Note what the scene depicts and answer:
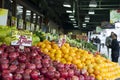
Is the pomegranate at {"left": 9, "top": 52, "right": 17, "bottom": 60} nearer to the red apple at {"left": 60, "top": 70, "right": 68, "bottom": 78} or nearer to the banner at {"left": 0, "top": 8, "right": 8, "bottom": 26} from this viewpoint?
the red apple at {"left": 60, "top": 70, "right": 68, "bottom": 78}

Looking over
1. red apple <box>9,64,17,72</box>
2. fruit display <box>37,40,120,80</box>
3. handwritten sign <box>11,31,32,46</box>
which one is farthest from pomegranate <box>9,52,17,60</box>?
Result: fruit display <box>37,40,120,80</box>

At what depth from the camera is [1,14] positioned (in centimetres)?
631

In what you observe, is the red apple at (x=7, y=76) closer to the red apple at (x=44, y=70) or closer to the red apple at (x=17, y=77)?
the red apple at (x=17, y=77)

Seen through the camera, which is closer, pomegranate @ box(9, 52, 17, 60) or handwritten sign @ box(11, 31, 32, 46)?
pomegranate @ box(9, 52, 17, 60)

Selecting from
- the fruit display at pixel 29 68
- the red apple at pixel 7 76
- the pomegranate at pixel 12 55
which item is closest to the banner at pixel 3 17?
the fruit display at pixel 29 68

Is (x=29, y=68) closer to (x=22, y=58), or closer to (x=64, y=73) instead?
(x=22, y=58)

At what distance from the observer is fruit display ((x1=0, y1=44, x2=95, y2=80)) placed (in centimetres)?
239

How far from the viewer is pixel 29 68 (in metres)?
2.54

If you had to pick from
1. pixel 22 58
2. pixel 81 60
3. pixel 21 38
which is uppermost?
pixel 21 38

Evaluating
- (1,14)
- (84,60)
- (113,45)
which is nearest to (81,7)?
(113,45)

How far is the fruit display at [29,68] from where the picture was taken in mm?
2391

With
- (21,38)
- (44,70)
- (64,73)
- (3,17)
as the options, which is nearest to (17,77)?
(44,70)

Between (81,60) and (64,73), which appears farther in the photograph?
(81,60)

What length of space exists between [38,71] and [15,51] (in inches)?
18.1
